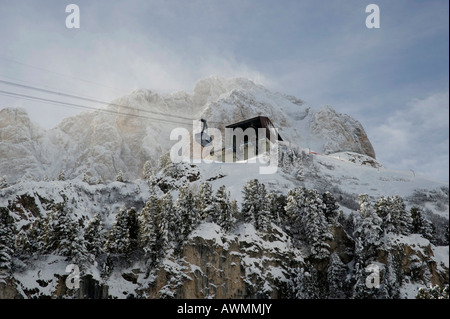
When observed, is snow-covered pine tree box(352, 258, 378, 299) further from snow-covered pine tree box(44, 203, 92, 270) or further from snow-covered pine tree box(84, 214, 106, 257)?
snow-covered pine tree box(44, 203, 92, 270)

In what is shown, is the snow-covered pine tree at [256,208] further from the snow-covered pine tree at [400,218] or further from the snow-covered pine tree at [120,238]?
the snow-covered pine tree at [400,218]

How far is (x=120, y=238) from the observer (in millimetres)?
51938

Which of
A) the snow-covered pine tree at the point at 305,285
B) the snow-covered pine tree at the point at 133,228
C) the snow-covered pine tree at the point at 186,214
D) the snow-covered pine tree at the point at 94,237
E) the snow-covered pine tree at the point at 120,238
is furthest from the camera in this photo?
the snow-covered pine tree at the point at 186,214

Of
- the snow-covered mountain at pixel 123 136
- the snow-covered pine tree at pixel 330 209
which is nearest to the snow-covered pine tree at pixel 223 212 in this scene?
the snow-covered pine tree at pixel 330 209

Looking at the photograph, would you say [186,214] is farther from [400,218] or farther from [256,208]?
[400,218]

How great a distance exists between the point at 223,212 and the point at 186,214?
606cm

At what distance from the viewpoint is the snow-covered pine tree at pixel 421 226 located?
62109mm

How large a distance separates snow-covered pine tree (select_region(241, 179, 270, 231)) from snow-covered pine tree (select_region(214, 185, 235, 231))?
2.86 m

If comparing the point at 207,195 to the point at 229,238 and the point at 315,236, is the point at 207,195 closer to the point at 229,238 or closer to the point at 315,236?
the point at 229,238

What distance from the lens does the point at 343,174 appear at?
9369cm

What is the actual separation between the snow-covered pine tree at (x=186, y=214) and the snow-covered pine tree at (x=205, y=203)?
2482 millimetres

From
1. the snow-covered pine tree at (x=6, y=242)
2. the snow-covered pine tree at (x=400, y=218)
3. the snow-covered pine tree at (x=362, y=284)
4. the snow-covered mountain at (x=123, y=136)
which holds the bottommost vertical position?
the snow-covered pine tree at (x=362, y=284)

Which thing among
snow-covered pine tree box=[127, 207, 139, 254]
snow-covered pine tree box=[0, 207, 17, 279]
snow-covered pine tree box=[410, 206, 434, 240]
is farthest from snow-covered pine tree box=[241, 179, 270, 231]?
snow-covered pine tree box=[0, 207, 17, 279]
